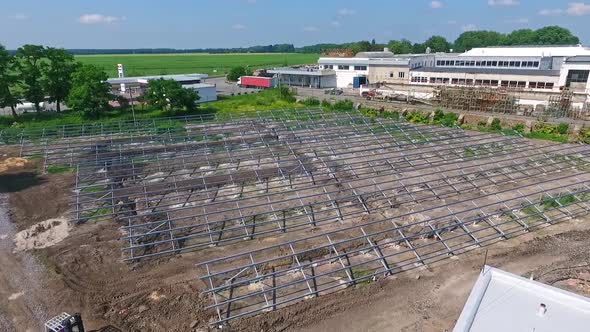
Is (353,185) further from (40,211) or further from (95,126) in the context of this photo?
(95,126)

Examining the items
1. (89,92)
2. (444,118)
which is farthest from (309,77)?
(89,92)

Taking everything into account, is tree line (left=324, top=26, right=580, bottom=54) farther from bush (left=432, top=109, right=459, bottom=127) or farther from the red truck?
bush (left=432, top=109, right=459, bottom=127)

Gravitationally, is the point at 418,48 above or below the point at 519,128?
above

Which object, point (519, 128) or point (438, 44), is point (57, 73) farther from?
point (438, 44)

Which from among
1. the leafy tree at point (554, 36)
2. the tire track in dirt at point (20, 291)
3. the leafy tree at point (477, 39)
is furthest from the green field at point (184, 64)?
the leafy tree at point (554, 36)

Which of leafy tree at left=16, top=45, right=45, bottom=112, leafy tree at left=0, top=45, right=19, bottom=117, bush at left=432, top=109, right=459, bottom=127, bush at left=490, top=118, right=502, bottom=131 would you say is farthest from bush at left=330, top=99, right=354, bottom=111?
leafy tree at left=0, top=45, right=19, bottom=117

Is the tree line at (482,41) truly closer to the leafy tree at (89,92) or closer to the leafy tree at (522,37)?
the leafy tree at (522,37)
